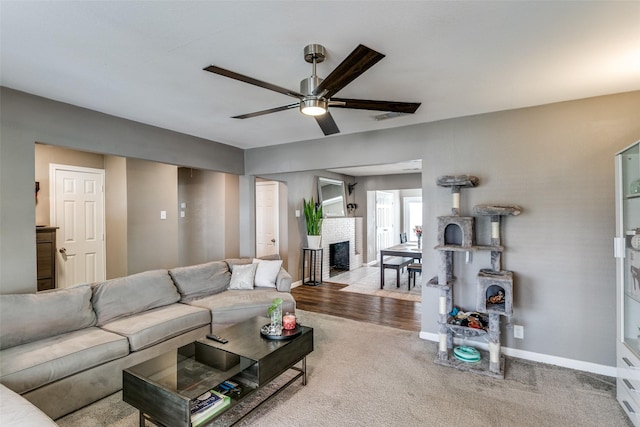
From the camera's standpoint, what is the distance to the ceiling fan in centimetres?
156

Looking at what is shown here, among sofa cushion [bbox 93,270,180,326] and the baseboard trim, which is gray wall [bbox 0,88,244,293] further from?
the baseboard trim

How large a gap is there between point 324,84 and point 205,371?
1.97 meters

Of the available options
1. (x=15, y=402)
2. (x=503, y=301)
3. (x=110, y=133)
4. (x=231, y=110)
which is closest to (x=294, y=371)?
(x=15, y=402)

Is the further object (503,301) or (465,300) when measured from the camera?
(465,300)

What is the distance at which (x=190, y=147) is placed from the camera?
13.5 feet

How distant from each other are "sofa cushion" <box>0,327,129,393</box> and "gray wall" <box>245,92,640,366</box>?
3072mm

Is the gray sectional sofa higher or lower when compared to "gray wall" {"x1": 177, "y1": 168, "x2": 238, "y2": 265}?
lower

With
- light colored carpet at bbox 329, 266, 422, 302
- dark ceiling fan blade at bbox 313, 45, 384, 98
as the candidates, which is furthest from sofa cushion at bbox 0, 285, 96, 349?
light colored carpet at bbox 329, 266, 422, 302

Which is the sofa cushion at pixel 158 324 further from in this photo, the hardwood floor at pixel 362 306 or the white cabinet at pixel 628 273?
the white cabinet at pixel 628 273

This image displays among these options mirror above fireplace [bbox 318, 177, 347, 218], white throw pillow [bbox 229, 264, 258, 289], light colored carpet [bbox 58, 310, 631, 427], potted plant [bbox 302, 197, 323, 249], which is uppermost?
mirror above fireplace [bbox 318, 177, 347, 218]

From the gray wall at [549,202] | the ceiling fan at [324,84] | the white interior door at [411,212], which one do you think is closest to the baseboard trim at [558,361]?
the gray wall at [549,202]

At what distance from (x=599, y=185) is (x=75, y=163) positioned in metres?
6.22

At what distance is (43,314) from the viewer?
2.46 m

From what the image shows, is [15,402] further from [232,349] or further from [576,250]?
[576,250]
